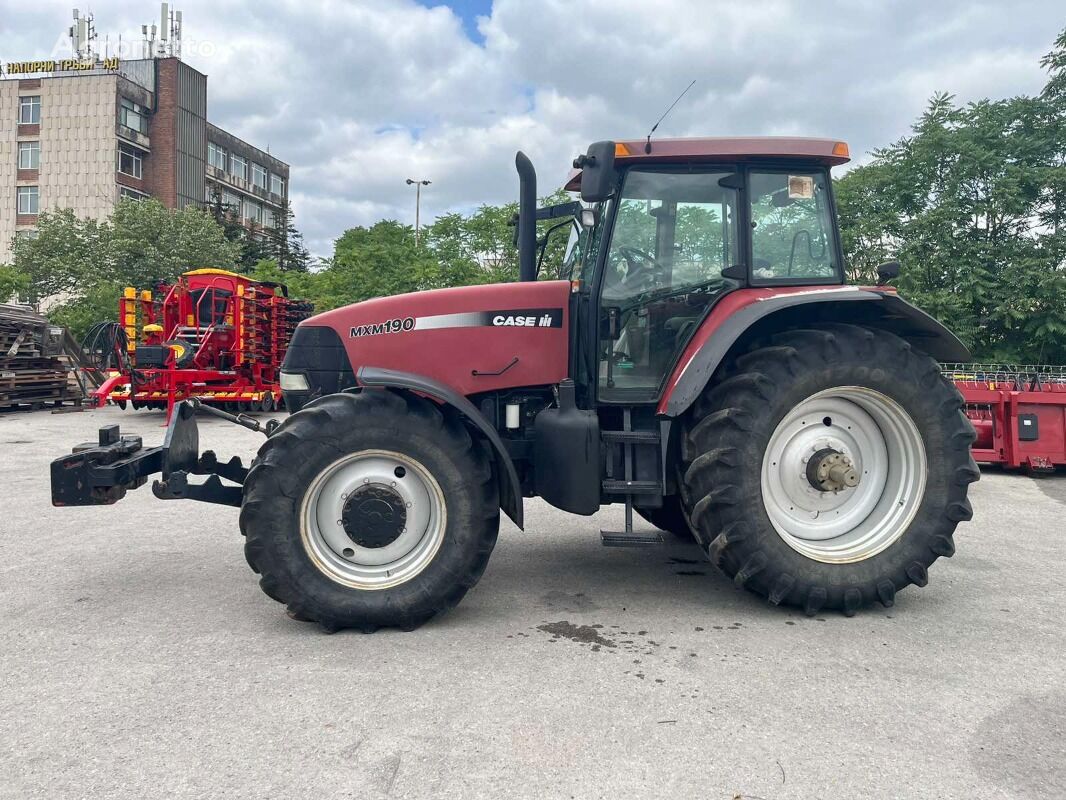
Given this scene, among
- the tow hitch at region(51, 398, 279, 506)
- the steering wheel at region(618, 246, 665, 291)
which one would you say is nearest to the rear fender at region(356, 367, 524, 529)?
the tow hitch at region(51, 398, 279, 506)

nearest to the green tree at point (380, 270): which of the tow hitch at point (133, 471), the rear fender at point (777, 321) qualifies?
the tow hitch at point (133, 471)

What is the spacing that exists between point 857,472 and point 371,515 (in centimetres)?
264

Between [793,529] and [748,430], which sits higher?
[748,430]

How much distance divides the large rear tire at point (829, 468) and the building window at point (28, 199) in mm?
51852

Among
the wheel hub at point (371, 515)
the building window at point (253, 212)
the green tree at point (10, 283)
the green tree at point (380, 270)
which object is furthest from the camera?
the building window at point (253, 212)

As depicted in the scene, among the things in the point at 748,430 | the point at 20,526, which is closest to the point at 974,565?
the point at 748,430

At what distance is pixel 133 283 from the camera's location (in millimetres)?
31547

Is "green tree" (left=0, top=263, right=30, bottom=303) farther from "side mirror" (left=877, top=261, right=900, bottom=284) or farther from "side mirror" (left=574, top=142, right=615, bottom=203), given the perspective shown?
"side mirror" (left=877, top=261, right=900, bottom=284)

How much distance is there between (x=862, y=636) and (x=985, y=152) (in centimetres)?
1886

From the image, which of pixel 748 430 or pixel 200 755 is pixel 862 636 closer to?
pixel 748 430

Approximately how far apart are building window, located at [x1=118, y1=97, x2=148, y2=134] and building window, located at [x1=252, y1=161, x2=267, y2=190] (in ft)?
42.3

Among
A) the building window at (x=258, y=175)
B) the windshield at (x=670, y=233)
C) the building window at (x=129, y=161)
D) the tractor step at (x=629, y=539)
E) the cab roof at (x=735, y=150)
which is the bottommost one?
the tractor step at (x=629, y=539)

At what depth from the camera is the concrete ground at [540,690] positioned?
2.57 metres

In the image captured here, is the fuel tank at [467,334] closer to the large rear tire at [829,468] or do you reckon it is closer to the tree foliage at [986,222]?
the large rear tire at [829,468]
